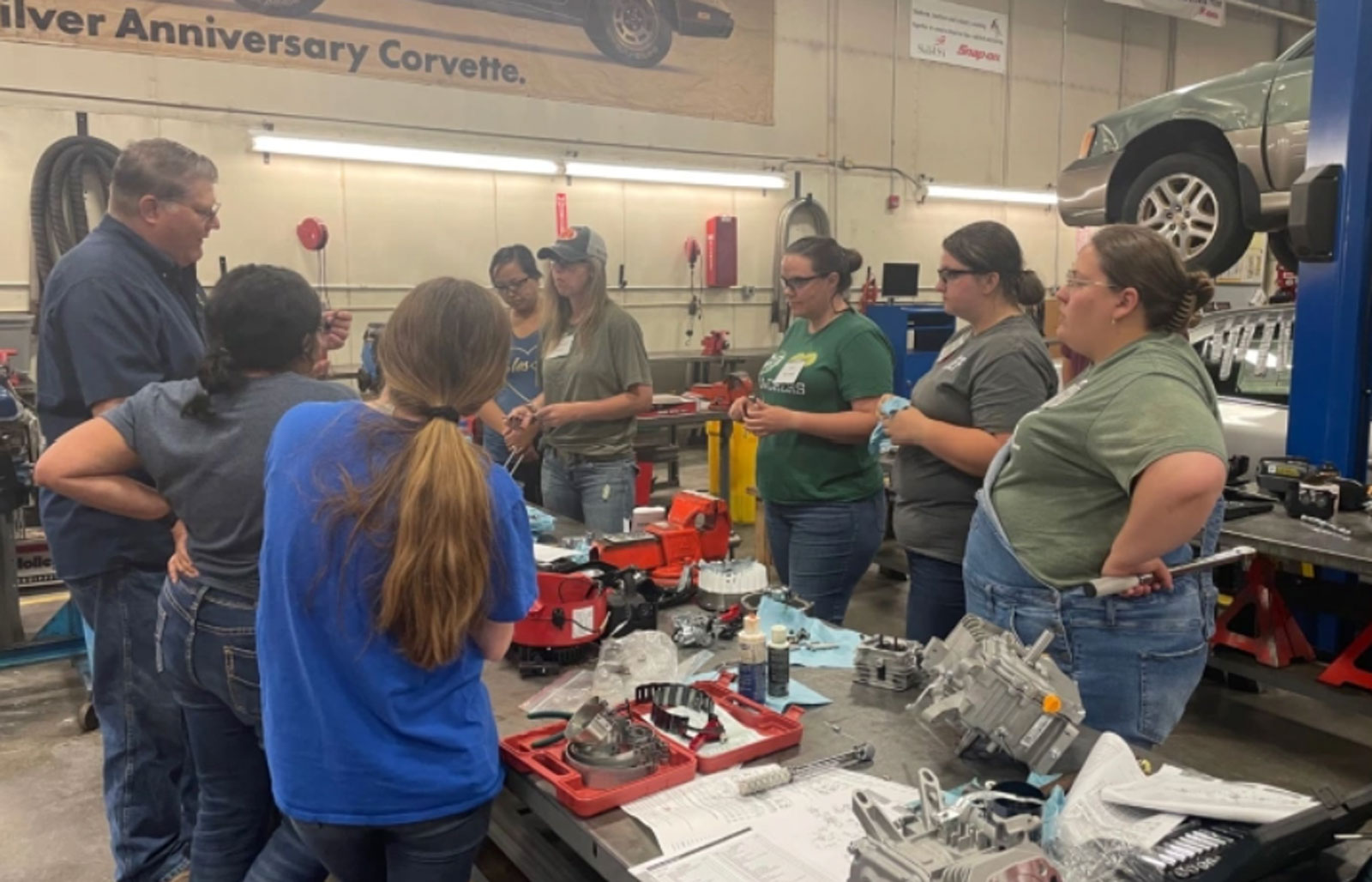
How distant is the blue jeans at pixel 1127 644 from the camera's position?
1579 mm

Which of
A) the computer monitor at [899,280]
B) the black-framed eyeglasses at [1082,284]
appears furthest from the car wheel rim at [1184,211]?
the computer monitor at [899,280]

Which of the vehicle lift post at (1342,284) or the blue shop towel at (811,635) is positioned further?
the vehicle lift post at (1342,284)

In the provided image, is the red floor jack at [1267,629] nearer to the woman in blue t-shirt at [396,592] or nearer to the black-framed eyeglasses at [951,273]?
the black-framed eyeglasses at [951,273]

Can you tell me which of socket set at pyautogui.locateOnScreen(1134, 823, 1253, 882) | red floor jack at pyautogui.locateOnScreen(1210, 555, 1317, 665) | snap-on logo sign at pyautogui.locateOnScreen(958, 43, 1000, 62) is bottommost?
red floor jack at pyautogui.locateOnScreen(1210, 555, 1317, 665)

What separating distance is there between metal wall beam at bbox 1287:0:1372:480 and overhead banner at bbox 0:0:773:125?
4932mm

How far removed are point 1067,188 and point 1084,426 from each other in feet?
12.4

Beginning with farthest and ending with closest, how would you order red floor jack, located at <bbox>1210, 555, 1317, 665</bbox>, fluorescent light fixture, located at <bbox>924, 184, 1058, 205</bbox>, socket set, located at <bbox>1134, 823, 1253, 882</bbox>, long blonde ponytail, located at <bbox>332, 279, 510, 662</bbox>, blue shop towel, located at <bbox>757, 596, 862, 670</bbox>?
fluorescent light fixture, located at <bbox>924, 184, 1058, 205</bbox> < red floor jack, located at <bbox>1210, 555, 1317, 665</bbox> < blue shop towel, located at <bbox>757, 596, 862, 670</bbox> < long blonde ponytail, located at <bbox>332, 279, 510, 662</bbox> < socket set, located at <bbox>1134, 823, 1253, 882</bbox>

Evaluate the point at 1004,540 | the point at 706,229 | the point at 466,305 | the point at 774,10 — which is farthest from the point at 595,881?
the point at 774,10

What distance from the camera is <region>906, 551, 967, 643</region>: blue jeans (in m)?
2.10

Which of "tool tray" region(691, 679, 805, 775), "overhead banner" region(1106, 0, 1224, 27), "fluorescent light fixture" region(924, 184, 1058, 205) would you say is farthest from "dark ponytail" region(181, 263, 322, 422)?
"overhead banner" region(1106, 0, 1224, 27)

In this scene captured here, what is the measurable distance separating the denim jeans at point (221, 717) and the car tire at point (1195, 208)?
3.70 m

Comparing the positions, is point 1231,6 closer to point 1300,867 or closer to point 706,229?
point 706,229

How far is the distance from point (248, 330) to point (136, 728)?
96cm

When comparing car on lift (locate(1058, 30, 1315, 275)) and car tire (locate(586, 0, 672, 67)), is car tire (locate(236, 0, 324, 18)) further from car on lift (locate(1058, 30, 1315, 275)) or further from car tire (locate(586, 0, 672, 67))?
car on lift (locate(1058, 30, 1315, 275))
